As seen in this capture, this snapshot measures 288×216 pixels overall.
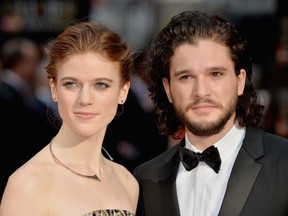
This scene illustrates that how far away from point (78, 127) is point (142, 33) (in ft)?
24.6

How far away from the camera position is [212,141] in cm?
429

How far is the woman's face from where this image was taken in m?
3.81

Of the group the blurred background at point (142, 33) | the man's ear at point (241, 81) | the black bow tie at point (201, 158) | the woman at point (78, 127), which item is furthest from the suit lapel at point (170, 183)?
the blurred background at point (142, 33)

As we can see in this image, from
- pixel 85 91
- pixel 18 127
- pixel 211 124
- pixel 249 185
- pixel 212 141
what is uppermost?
pixel 85 91

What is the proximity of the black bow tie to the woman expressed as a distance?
Result: 439 mm

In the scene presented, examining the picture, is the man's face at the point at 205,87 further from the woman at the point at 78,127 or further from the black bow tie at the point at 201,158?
the woman at the point at 78,127

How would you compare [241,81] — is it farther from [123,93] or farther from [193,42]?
[123,93]

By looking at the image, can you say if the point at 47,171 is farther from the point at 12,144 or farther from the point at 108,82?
the point at 12,144

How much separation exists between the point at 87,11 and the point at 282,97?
3.35 meters

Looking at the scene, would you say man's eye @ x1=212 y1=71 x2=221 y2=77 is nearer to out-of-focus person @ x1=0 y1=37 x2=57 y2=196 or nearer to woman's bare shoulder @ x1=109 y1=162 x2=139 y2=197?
woman's bare shoulder @ x1=109 y1=162 x2=139 y2=197

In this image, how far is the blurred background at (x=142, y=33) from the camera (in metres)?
7.71

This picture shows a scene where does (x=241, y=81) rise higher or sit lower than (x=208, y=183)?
higher

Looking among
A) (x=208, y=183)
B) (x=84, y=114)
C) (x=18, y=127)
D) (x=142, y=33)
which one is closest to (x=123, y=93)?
(x=84, y=114)

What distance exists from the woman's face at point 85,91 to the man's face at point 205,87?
0.47 metres
